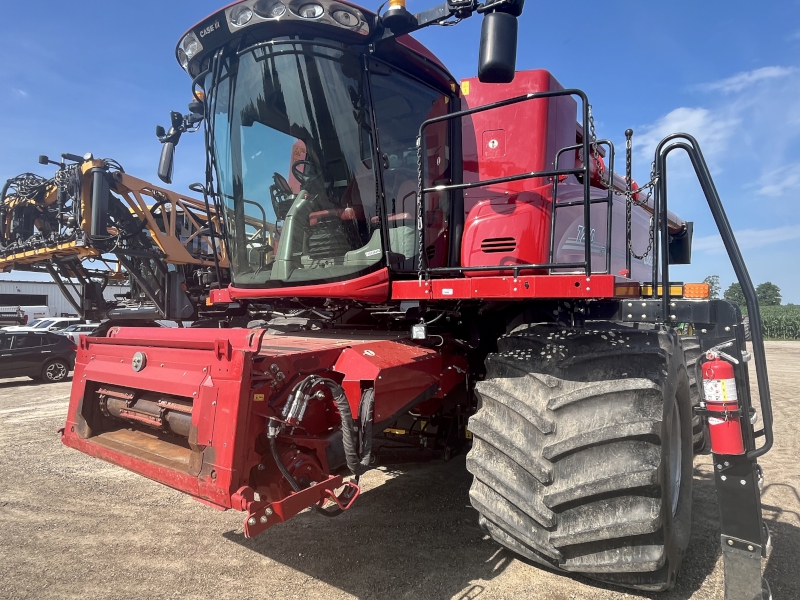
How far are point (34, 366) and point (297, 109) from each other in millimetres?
11032

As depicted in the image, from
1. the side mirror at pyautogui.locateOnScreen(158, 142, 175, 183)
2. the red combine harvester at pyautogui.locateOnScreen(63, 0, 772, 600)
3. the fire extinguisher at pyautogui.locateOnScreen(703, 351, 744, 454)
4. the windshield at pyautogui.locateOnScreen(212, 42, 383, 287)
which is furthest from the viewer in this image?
the side mirror at pyautogui.locateOnScreen(158, 142, 175, 183)

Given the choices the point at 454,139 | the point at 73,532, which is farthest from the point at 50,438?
the point at 454,139

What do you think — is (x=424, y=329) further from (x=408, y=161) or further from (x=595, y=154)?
(x=595, y=154)

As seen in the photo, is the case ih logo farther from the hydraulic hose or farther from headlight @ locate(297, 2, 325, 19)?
the hydraulic hose

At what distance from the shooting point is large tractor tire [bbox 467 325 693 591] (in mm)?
2461

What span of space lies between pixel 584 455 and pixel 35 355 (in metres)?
12.3

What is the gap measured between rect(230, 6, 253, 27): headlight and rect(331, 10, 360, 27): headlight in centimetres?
50

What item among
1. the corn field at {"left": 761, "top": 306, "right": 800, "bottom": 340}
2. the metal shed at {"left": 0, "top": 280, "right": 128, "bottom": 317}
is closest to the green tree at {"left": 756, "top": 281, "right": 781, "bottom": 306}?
the corn field at {"left": 761, "top": 306, "right": 800, "bottom": 340}

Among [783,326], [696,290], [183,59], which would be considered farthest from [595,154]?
[783,326]

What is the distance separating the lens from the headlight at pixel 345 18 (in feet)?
10.2

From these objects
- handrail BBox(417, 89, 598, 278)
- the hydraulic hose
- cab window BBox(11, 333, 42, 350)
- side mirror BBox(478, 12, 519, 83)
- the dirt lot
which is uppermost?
side mirror BBox(478, 12, 519, 83)

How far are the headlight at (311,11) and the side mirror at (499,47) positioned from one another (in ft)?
3.52

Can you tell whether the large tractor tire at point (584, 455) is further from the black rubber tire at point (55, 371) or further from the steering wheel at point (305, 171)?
the black rubber tire at point (55, 371)

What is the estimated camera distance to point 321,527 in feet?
11.6
